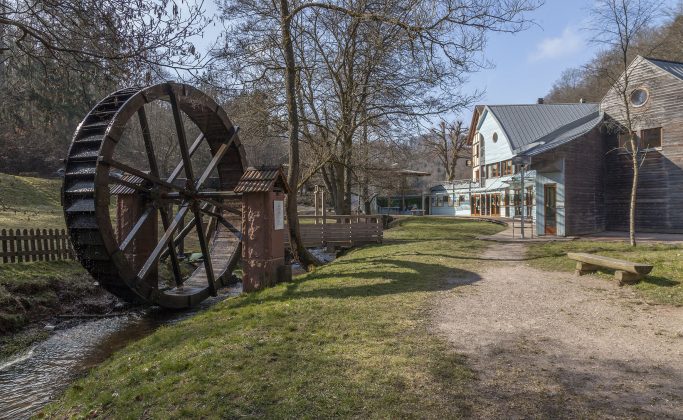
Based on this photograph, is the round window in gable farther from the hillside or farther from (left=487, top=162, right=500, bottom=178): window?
the hillside

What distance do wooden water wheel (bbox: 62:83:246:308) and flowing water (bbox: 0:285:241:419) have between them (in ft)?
1.83

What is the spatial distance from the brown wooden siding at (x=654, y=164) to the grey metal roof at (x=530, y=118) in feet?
33.1

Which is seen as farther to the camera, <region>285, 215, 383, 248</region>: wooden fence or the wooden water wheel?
<region>285, 215, 383, 248</region>: wooden fence

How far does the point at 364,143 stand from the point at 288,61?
27.7ft

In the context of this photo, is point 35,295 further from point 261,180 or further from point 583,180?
point 583,180

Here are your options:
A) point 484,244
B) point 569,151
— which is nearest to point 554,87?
point 569,151

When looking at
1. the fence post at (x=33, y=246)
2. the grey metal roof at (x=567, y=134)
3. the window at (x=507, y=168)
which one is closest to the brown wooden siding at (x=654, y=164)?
the grey metal roof at (x=567, y=134)

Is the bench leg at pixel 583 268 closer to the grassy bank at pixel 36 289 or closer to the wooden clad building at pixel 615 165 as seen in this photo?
the wooden clad building at pixel 615 165

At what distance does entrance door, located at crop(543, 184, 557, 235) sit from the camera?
17656 millimetres

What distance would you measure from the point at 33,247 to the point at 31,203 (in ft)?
55.9

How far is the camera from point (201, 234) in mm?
11492

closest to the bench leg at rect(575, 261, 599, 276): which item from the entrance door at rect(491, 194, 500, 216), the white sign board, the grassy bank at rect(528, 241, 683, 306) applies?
the grassy bank at rect(528, 241, 683, 306)

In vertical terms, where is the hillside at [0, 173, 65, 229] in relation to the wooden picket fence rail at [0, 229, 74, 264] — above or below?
above

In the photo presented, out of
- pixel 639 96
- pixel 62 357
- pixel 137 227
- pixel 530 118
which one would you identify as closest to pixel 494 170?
pixel 530 118
